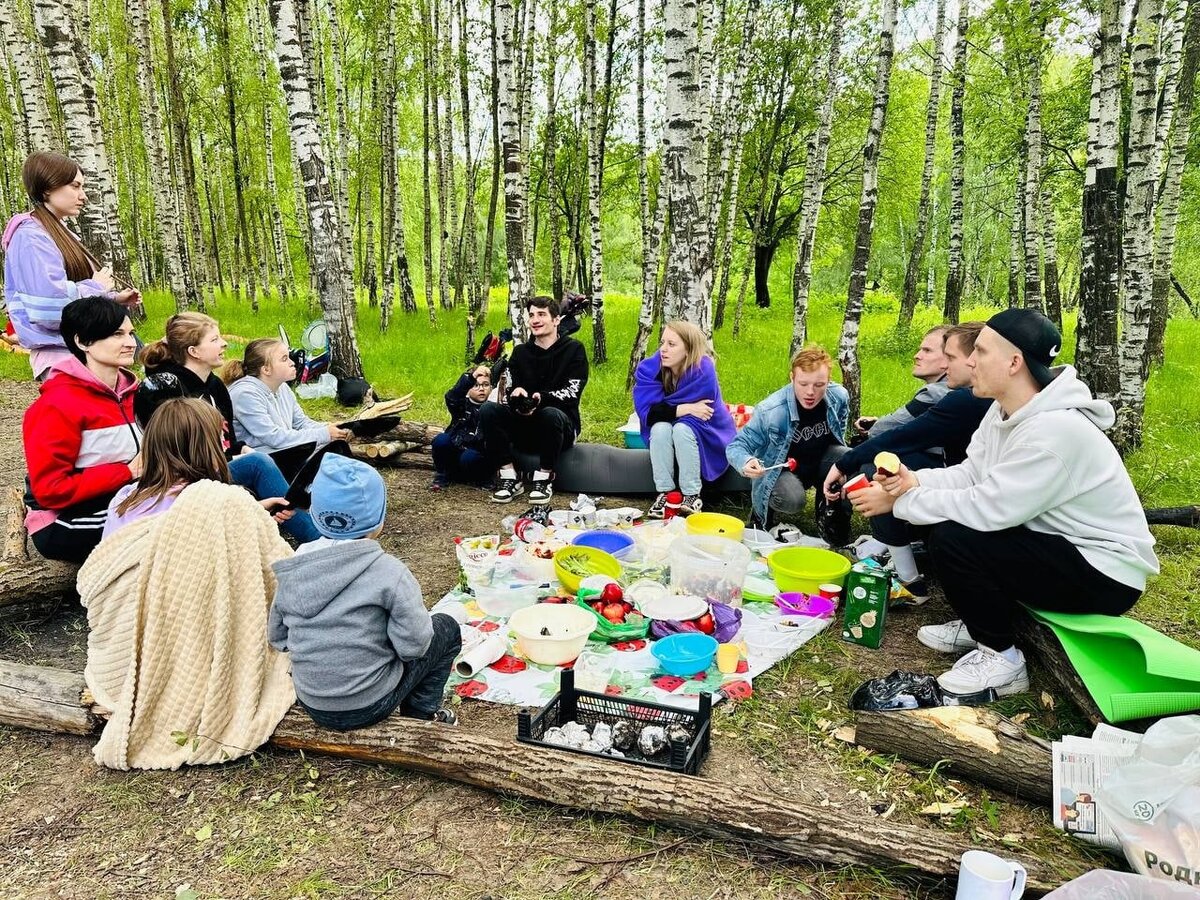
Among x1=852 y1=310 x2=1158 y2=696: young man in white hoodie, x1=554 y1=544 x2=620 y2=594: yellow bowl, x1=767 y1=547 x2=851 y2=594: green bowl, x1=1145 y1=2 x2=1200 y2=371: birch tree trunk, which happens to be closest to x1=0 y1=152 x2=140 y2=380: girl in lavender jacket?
x1=554 y1=544 x2=620 y2=594: yellow bowl

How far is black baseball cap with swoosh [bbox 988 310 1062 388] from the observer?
Result: 2924mm

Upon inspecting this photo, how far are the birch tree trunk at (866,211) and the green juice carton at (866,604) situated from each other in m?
4.48

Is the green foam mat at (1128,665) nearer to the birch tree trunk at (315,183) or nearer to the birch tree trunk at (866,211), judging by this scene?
the birch tree trunk at (866,211)

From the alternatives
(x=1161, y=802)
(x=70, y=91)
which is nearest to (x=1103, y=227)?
(x=1161, y=802)

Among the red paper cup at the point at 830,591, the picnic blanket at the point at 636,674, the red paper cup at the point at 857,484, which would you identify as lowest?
the picnic blanket at the point at 636,674

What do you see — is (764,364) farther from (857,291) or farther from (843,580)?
(843,580)

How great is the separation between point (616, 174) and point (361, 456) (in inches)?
615

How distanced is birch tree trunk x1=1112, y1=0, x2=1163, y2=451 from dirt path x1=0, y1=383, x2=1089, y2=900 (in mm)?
5097

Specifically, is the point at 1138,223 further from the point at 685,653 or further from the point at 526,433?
the point at 685,653

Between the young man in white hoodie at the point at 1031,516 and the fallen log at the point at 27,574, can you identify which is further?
the fallen log at the point at 27,574

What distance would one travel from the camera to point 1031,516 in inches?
115

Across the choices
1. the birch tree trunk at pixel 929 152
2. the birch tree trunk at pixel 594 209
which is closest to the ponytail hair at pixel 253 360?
the birch tree trunk at pixel 594 209

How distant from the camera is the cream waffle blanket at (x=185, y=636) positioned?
104 inches

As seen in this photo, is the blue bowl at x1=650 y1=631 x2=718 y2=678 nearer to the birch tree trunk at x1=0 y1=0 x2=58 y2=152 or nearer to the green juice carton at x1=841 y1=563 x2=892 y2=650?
the green juice carton at x1=841 y1=563 x2=892 y2=650
